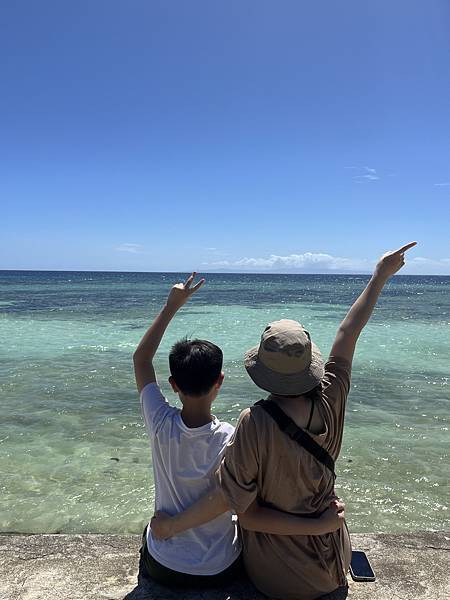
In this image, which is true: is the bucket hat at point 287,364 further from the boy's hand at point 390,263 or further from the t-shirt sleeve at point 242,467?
the boy's hand at point 390,263

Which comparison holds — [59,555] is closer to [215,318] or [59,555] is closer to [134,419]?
[134,419]

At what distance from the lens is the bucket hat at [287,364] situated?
200 cm

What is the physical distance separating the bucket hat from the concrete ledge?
113 cm

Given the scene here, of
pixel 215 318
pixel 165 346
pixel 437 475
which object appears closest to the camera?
pixel 437 475

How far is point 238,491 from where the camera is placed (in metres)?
2.01

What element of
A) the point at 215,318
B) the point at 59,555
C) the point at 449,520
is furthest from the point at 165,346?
the point at 59,555

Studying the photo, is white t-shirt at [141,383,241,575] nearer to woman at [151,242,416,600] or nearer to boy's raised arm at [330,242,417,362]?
woman at [151,242,416,600]

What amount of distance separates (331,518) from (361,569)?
2.44ft

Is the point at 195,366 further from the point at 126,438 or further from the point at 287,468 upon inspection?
the point at 126,438

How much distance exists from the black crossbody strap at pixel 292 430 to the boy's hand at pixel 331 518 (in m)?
0.26

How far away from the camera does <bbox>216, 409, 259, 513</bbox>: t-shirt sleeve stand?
1990mm

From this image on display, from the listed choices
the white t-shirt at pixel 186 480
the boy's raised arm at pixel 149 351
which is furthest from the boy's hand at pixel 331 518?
the boy's raised arm at pixel 149 351

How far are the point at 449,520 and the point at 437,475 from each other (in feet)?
3.20

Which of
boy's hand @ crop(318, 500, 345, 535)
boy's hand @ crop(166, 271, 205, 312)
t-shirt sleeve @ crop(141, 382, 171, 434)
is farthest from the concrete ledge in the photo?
boy's hand @ crop(166, 271, 205, 312)
